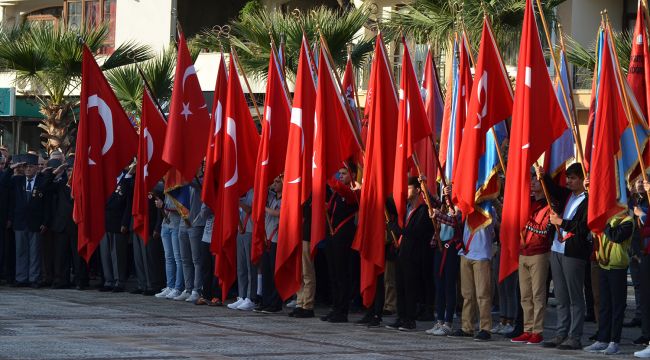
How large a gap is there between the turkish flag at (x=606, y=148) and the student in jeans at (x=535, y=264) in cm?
73

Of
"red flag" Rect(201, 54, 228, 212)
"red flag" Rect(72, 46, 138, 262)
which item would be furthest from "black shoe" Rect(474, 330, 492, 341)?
"red flag" Rect(72, 46, 138, 262)

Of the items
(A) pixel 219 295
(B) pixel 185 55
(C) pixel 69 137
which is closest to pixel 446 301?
(A) pixel 219 295

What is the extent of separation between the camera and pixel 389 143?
1453 centimetres

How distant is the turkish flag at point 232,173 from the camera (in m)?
15.7

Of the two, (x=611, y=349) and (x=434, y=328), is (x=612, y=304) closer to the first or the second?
(x=611, y=349)

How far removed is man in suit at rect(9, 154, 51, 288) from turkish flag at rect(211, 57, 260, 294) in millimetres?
3749

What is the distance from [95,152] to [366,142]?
13.6 feet

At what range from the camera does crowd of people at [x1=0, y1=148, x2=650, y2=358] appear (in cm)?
1261

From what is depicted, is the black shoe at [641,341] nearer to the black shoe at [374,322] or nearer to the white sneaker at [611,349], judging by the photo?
the white sneaker at [611,349]

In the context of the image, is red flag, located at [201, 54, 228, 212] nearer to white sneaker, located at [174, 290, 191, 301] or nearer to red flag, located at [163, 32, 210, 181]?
red flag, located at [163, 32, 210, 181]

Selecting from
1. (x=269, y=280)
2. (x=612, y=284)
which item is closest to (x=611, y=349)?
(x=612, y=284)

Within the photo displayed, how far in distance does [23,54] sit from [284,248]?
11.4 m

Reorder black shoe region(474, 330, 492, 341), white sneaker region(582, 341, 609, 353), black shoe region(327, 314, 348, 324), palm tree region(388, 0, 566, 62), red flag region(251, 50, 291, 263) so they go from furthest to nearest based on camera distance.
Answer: palm tree region(388, 0, 566, 62) → red flag region(251, 50, 291, 263) → black shoe region(327, 314, 348, 324) → black shoe region(474, 330, 492, 341) → white sneaker region(582, 341, 609, 353)

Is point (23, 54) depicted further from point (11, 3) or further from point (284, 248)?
point (11, 3)
